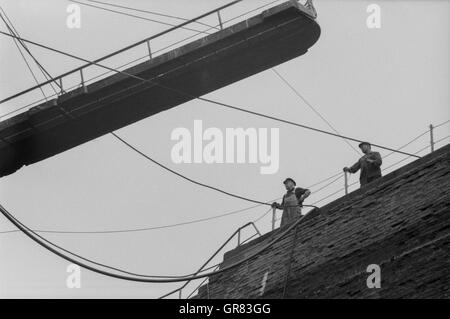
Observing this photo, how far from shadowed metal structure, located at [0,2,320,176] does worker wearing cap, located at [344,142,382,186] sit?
178 cm

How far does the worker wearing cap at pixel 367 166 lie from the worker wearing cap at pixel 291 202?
3.04 ft

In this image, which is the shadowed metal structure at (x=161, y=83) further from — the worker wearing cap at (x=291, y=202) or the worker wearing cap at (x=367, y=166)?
the worker wearing cap at (x=291, y=202)

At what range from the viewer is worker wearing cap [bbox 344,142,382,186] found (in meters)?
20.4

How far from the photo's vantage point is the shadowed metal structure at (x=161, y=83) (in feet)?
65.1

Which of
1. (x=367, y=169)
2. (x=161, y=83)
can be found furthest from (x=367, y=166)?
(x=161, y=83)

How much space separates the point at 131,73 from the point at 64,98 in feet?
3.50

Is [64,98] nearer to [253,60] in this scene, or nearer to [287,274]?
[253,60]

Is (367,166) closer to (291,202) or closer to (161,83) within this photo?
(291,202)

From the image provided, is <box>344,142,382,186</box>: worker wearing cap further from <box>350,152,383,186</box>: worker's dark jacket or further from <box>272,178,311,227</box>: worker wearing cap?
<box>272,178,311,227</box>: worker wearing cap

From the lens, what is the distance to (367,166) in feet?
67.7

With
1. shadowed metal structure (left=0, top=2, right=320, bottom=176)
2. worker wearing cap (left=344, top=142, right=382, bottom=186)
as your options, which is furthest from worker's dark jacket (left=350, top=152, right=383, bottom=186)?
shadowed metal structure (left=0, top=2, right=320, bottom=176)

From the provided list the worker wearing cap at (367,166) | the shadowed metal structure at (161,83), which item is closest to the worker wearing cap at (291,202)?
the worker wearing cap at (367,166)

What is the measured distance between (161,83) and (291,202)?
9.94 feet
